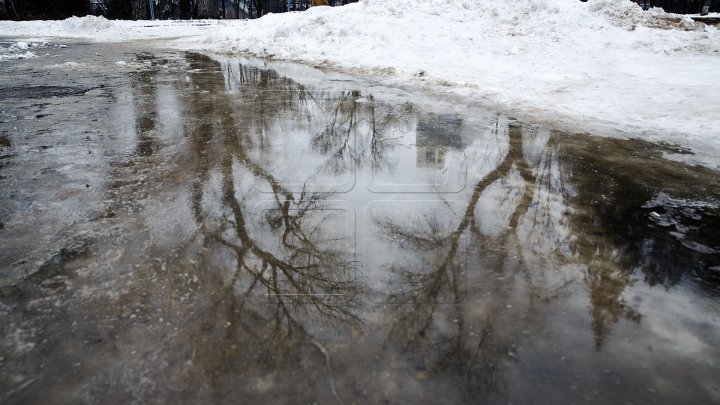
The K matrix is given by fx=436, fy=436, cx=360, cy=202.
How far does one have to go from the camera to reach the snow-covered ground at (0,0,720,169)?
22.7ft

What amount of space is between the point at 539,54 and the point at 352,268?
10.2 metres

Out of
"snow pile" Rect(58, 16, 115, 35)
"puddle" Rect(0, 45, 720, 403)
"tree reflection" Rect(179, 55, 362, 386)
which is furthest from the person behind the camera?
"snow pile" Rect(58, 16, 115, 35)

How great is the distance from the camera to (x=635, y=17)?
12.5m

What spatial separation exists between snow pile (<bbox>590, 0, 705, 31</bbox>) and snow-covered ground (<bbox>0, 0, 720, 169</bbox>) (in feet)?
0.13

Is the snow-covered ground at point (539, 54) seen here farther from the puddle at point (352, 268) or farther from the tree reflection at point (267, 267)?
the tree reflection at point (267, 267)

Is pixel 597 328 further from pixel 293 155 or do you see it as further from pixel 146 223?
pixel 293 155

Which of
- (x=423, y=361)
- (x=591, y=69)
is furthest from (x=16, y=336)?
(x=591, y=69)

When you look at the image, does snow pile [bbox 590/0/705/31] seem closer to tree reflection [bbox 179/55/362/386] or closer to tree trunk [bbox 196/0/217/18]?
tree reflection [bbox 179/55/362/386]

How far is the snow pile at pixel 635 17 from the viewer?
39.7 feet

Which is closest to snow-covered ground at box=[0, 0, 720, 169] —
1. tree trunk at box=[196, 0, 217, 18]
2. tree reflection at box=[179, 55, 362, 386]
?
tree reflection at box=[179, 55, 362, 386]

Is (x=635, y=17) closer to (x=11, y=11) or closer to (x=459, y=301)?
(x=459, y=301)

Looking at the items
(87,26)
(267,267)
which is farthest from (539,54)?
(87,26)

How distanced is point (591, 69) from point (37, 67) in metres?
13.9

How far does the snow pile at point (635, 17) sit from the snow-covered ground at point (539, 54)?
4 centimetres
